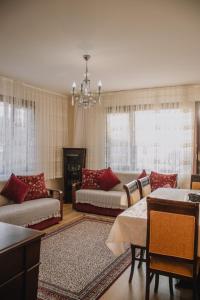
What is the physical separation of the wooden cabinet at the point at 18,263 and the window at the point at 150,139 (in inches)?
170

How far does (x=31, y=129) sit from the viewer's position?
5477 mm

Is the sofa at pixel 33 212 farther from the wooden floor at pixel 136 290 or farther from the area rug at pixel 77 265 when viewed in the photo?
the wooden floor at pixel 136 290

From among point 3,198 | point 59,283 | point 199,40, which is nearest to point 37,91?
point 3,198

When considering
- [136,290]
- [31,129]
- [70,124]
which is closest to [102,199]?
[31,129]

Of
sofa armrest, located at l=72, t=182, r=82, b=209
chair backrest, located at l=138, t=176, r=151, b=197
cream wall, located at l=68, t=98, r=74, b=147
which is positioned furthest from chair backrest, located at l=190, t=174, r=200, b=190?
cream wall, located at l=68, t=98, r=74, b=147

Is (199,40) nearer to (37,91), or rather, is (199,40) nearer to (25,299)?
(25,299)

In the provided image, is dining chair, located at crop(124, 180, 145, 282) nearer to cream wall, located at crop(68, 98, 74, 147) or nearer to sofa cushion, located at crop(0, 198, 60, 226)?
sofa cushion, located at crop(0, 198, 60, 226)

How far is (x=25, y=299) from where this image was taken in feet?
4.73

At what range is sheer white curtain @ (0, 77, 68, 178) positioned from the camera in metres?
4.85

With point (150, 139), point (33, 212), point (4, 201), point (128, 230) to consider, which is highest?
point (150, 139)

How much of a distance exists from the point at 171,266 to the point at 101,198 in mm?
3084

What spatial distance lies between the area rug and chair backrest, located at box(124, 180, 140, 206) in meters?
0.81

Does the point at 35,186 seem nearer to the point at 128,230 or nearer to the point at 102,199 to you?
the point at 102,199

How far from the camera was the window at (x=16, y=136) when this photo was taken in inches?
189
